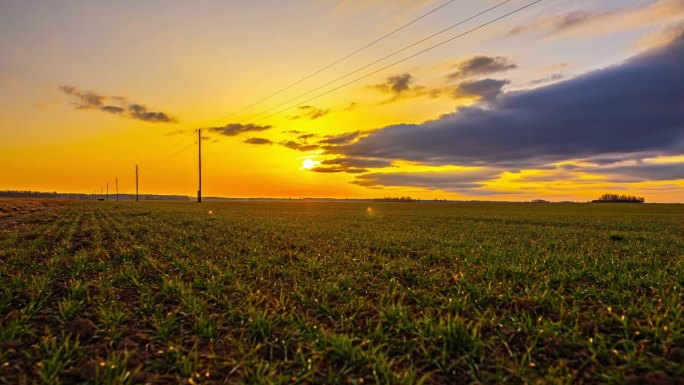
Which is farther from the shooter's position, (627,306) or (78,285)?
(78,285)

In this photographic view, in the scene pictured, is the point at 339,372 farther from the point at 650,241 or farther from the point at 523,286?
the point at 650,241

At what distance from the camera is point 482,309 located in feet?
21.3

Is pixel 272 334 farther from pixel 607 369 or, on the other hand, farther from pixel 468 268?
pixel 468 268

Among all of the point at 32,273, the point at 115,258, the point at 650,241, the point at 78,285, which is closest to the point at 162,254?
the point at 115,258

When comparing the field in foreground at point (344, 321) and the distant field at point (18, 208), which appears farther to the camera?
the distant field at point (18, 208)

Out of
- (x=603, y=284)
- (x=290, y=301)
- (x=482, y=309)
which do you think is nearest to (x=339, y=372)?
(x=290, y=301)

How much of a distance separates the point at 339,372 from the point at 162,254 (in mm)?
10223

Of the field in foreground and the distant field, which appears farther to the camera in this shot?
the distant field

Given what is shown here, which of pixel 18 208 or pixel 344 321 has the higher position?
pixel 18 208

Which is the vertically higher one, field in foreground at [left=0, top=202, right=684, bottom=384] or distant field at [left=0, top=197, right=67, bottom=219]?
distant field at [left=0, top=197, right=67, bottom=219]

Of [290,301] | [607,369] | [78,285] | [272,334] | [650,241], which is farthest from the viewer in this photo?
[650,241]

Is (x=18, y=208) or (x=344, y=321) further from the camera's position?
(x=18, y=208)

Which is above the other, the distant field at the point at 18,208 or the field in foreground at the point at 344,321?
the distant field at the point at 18,208

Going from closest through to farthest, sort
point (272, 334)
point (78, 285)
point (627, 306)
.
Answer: point (272, 334)
point (627, 306)
point (78, 285)
